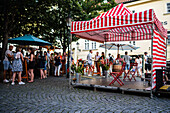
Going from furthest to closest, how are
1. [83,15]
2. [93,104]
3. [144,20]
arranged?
[83,15]
[144,20]
[93,104]

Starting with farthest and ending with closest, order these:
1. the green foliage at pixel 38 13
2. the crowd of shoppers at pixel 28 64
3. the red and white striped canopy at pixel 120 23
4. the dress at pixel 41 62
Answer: the dress at pixel 41 62 < the green foliage at pixel 38 13 < the crowd of shoppers at pixel 28 64 < the red and white striped canopy at pixel 120 23

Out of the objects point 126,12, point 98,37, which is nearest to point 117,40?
point 98,37

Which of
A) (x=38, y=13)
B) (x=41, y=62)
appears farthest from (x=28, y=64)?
(x=38, y=13)

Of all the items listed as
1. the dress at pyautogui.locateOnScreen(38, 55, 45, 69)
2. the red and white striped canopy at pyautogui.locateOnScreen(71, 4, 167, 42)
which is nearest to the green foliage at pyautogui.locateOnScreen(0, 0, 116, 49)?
the dress at pyautogui.locateOnScreen(38, 55, 45, 69)

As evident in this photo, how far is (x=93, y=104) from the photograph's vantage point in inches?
195

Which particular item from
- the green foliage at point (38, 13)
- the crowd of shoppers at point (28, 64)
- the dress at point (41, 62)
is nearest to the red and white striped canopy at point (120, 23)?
the green foliage at point (38, 13)

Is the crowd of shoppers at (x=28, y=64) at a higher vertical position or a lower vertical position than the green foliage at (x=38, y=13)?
lower

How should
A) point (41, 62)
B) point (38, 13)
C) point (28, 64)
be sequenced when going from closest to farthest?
point (28, 64), point (41, 62), point (38, 13)

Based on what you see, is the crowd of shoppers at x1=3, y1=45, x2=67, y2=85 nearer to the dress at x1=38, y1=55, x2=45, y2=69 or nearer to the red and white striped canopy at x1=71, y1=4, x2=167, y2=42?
the dress at x1=38, y1=55, x2=45, y2=69

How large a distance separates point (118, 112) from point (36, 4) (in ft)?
34.5

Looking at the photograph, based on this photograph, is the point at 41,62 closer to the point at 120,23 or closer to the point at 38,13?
the point at 38,13

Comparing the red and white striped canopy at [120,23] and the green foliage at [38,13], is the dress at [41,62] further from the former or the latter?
the red and white striped canopy at [120,23]

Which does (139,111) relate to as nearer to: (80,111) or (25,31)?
(80,111)

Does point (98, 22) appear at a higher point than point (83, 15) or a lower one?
lower
